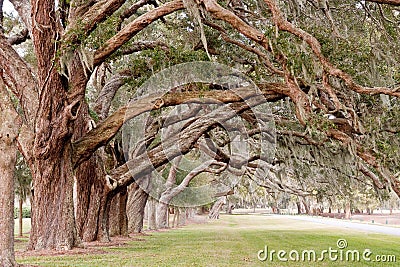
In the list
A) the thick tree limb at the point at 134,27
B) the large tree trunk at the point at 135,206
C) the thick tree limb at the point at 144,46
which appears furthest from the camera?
the large tree trunk at the point at 135,206

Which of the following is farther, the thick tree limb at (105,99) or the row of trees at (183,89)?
the thick tree limb at (105,99)

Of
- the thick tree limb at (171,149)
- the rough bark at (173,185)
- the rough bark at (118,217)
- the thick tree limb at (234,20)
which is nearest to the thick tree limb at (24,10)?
the thick tree limb at (171,149)

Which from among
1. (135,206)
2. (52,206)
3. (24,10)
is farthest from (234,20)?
(135,206)

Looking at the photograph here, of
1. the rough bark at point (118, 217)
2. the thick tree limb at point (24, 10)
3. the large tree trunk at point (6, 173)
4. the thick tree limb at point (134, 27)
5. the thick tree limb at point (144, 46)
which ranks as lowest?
the rough bark at point (118, 217)

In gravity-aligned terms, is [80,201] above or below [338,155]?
below

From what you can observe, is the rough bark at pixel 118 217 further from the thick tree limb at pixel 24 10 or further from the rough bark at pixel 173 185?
the thick tree limb at pixel 24 10

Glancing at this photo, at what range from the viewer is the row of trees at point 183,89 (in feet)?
Result: 24.0

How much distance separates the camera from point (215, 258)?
9305 mm

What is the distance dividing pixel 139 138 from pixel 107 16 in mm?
6749

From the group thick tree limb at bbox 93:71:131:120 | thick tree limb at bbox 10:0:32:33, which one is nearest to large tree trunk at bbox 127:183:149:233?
thick tree limb at bbox 93:71:131:120

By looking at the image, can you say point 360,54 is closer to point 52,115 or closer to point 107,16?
point 107,16

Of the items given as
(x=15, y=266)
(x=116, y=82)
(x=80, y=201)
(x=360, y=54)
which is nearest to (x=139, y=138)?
(x=116, y=82)

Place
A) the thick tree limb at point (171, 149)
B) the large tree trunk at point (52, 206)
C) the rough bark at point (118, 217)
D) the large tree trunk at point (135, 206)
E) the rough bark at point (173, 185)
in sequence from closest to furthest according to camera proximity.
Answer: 1. the large tree trunk at point (52, 206)
2. the thick tree limb at point (171, 149)
3. the rough bark at point (118, 217)
4. the large tree trunk at point (135, 206)
5. the rough bark at point (173, 185)

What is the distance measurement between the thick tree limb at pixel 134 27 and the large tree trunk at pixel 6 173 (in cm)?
313
